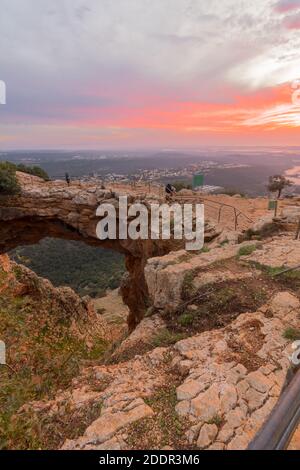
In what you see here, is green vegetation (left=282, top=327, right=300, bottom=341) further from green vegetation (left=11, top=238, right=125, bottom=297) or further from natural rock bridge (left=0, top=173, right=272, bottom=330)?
green vegetation (left=11, top=238, right=125, bottom=297)

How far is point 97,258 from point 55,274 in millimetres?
8086

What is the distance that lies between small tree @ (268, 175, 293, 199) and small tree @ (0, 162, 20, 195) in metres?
19.4

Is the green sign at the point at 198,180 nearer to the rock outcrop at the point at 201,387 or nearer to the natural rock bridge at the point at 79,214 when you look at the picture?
the natural rock bridge at the point at 79,214

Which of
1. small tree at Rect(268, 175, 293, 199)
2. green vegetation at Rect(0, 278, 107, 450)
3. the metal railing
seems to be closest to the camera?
the metal railing

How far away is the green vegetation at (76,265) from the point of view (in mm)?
40469

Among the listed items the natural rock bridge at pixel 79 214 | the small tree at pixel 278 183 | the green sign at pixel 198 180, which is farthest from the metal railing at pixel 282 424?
the small tree at pixel 278 183

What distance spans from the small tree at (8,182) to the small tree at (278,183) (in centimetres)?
1941

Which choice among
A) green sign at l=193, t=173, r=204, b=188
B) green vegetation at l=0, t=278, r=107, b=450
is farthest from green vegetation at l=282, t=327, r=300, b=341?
green sign at l=193, t=173, r=204, b=188

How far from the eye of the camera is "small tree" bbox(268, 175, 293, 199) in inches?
944

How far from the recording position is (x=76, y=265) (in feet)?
145
